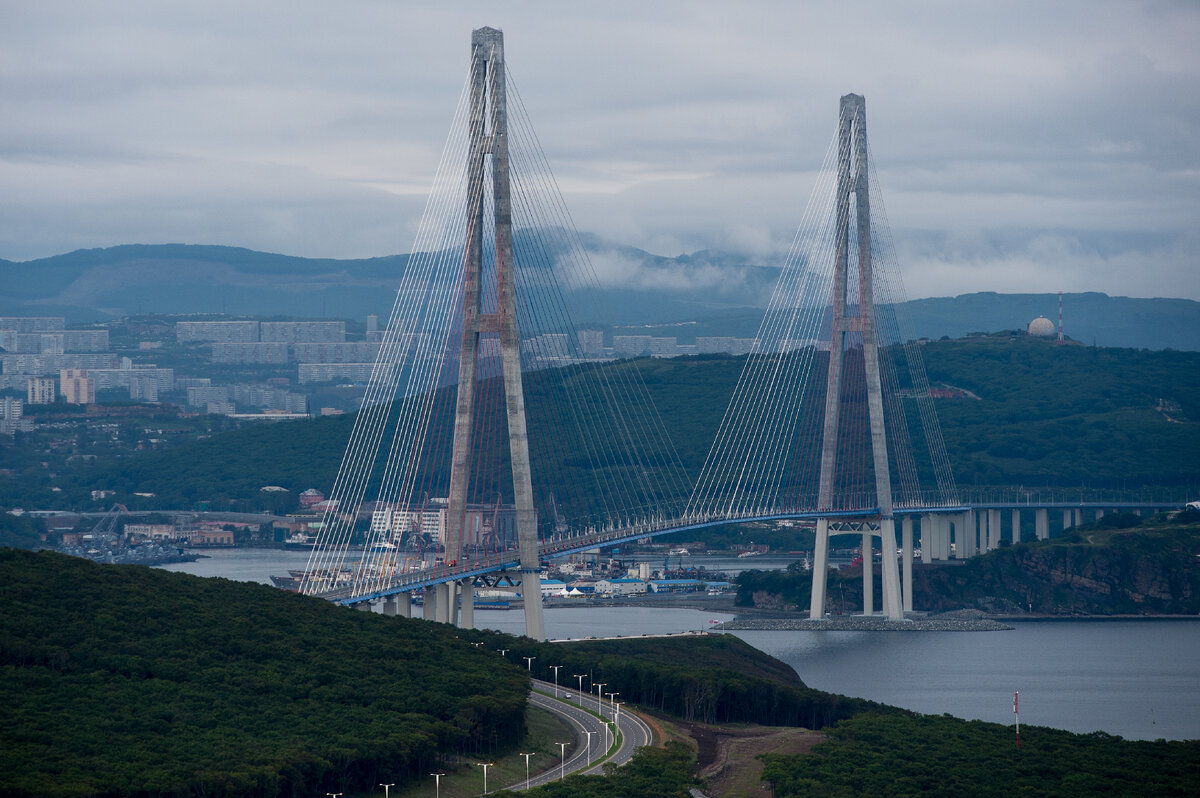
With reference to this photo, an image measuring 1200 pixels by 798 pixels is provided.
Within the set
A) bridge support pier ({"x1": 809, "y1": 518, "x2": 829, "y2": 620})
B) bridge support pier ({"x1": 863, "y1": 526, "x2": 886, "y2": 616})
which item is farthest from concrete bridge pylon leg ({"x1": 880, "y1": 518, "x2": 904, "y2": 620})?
bridge support pier ({"x1": 809, "y1": 518, "x2": 829, "y2": 620})

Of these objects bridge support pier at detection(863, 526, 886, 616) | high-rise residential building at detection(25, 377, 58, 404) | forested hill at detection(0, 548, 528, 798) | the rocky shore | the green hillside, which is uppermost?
high-rise residential building at detection(25, 377, 58, 404)

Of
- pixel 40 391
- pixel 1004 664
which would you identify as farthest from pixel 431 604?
pixel 40 391

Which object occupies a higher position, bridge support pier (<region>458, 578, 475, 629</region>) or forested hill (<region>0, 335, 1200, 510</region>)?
forested hill (<region>0, 335, 1200, 510</region>)

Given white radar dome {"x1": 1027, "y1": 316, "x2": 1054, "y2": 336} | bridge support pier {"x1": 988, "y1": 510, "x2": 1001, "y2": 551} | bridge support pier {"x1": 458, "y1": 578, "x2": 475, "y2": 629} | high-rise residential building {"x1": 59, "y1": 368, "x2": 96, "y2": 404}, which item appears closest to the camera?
bridge support pier {"x1": 458, "y1": 578, "x2": 475, "y2": 629}

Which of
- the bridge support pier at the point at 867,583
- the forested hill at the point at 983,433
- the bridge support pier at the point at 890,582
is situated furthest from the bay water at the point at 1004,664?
the forested hill at the point at 983,433

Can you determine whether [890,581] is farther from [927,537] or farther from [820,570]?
[927,537]

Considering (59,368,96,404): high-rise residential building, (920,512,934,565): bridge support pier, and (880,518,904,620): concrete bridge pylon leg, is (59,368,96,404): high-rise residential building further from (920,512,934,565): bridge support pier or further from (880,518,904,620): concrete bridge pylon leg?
(880,518,904,620): concrete bridge pylon leg

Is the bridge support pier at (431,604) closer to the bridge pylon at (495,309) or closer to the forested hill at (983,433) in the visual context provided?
the bridge pylon at (495,309)
